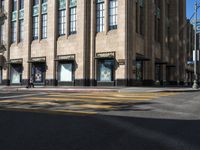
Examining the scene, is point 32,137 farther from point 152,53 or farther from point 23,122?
point 152,53

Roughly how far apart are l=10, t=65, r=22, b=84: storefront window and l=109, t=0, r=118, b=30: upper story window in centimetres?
1741

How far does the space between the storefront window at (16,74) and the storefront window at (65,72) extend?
8641 mm

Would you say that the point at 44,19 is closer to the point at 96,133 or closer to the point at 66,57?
the point at 66,57

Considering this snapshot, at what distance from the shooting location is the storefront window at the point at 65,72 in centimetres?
3575

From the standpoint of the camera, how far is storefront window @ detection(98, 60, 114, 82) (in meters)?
32.2

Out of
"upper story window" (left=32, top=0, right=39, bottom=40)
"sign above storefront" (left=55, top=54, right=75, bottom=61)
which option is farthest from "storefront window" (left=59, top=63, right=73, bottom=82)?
"upper story window" (left=32, top=0, right=39, bottom=40)

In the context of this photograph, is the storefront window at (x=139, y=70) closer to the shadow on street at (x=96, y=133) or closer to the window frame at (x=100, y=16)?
the window frame at (x=100, y=16)

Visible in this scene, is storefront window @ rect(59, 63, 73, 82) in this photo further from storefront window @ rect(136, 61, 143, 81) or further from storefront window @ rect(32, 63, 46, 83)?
storefront window @ rect(136, 61, 143, 81)

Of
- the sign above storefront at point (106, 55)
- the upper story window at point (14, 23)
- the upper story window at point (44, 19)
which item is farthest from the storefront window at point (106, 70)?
the upper story window at point (14, 23)

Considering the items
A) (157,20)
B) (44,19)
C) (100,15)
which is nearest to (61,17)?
(44,19)

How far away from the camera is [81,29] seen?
3397 cm

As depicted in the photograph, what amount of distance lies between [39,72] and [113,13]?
14320 millimetres

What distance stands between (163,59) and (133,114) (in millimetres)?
35667

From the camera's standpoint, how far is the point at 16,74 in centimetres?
4216
